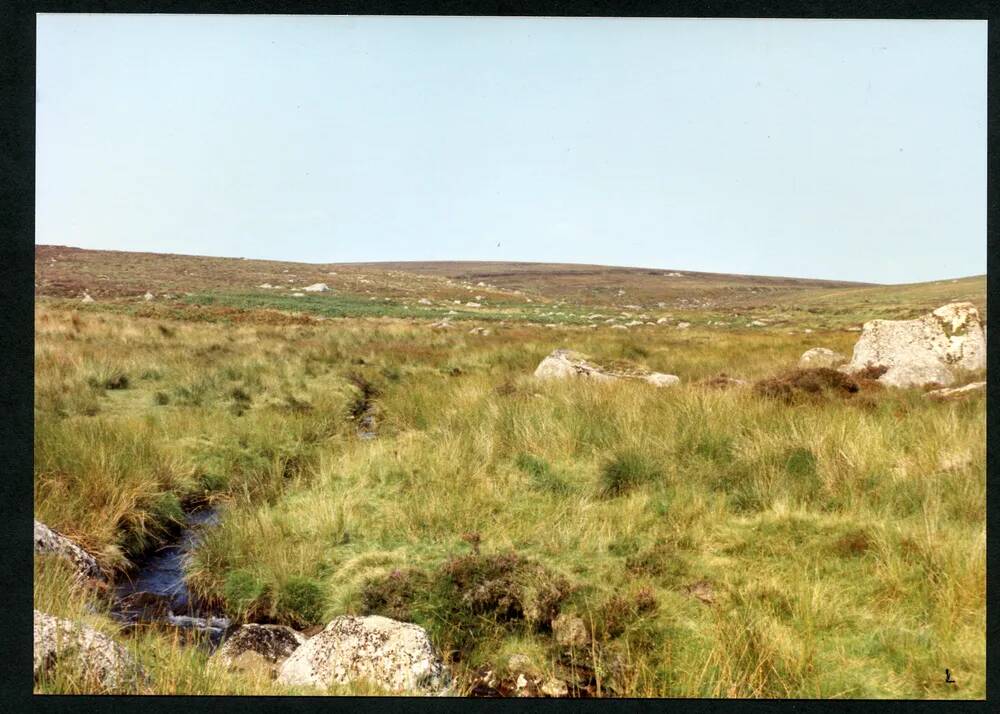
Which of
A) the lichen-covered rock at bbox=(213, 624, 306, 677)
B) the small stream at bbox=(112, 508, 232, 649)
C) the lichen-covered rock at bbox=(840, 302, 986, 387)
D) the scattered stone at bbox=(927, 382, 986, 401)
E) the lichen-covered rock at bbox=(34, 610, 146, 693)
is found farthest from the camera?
the lichen-covered rock at bbox=(840, 302, 986, 387)

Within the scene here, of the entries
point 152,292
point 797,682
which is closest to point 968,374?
point 797,682

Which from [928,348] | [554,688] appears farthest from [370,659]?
[928,348]

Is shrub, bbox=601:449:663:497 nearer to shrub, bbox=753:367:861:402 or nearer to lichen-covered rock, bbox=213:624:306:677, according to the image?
shrub, bbox=753:367:861:402

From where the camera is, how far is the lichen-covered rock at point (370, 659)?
3.51 m

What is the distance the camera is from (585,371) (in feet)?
34.8

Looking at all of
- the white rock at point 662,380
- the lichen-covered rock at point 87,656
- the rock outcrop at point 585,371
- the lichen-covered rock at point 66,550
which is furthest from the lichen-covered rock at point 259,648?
the rock outcrop at point 585,371

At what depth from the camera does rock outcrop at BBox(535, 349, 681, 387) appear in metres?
10.1

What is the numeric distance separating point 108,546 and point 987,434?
6703 mm

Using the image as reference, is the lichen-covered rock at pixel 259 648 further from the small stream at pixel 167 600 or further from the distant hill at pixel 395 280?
the distant hill at pixel 395 280

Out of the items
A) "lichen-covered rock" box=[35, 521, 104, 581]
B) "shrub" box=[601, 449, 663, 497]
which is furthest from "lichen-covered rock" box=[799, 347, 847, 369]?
"lichen-covered rock" box=[35, 521, 104, 581]

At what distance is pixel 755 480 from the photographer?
5.29 metres

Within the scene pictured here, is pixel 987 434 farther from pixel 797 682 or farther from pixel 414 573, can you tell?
pixel 414 573

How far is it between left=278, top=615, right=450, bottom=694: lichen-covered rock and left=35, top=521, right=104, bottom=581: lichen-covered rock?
6.37 ft

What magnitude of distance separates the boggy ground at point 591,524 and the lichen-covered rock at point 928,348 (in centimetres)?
88
